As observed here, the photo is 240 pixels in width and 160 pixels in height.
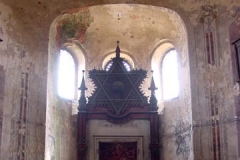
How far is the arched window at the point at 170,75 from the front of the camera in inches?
541

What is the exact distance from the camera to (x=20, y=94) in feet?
34.5

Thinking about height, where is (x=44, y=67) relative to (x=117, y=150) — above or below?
above

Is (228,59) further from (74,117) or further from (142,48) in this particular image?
(74,117)

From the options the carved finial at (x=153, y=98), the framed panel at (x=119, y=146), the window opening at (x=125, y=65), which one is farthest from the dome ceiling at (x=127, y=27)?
the framed panel at (x=119, y=146)

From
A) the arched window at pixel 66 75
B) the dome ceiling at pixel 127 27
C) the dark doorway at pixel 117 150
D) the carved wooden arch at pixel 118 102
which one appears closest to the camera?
the dome ceiling at pixel 127 27

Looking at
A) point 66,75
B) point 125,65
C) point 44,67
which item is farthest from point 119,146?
point 44,67

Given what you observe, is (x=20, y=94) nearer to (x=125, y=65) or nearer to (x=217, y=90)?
(x=125, y=65)

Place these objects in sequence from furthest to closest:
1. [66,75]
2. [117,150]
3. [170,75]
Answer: [170,75]
[66,75]
[117,150]

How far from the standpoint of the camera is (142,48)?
1462 cm

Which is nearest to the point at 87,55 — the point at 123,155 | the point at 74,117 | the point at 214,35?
the point at 74,117

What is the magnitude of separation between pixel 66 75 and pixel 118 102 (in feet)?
7.63

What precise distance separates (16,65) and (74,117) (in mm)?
Answer: 3450

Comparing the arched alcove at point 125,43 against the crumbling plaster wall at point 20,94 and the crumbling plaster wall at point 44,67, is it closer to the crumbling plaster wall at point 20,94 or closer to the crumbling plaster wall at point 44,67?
the crumbling plaster wall at point 44,67

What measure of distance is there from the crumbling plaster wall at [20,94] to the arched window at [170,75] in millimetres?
4892
